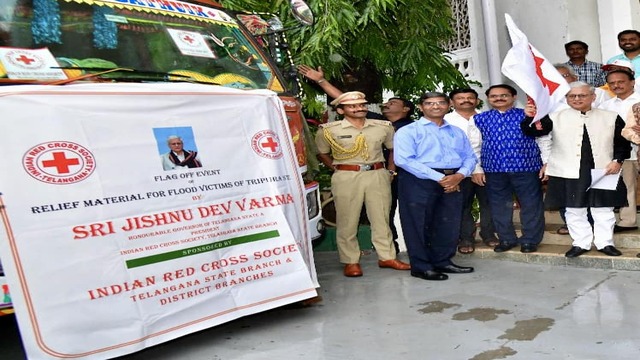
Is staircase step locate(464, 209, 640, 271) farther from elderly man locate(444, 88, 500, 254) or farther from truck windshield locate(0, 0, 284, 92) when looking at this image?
truck windshield locate(0, 0, 284, 92)

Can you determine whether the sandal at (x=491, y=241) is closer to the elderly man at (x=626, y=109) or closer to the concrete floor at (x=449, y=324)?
the concrete floor at (x=449, y=324)

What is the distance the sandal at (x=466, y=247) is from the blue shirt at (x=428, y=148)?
107 centimetres

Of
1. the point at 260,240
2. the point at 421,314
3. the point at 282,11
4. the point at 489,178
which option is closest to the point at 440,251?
the point at 489,178

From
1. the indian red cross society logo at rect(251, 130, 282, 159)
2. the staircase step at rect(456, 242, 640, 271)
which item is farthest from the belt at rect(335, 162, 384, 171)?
the indian red cross society logo at rect(251, 130, 282, 159)

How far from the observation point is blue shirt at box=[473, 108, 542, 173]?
6090 mm

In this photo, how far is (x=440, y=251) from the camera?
600cm

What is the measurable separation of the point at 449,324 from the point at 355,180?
200cm

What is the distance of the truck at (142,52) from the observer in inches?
159

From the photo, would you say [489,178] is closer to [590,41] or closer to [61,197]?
[590,41]

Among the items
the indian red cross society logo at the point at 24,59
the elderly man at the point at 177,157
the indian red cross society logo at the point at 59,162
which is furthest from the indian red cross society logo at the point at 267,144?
the indian red cross society logo at the point at 24,59

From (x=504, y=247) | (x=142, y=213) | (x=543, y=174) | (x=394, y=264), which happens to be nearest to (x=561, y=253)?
(x=504, y=247)

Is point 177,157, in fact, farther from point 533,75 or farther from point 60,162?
point 533,75

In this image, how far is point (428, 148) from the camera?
5.76 meters

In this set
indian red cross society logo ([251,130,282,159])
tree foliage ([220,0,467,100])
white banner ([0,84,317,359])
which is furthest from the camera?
tree foliage ([220,0,467,100])
